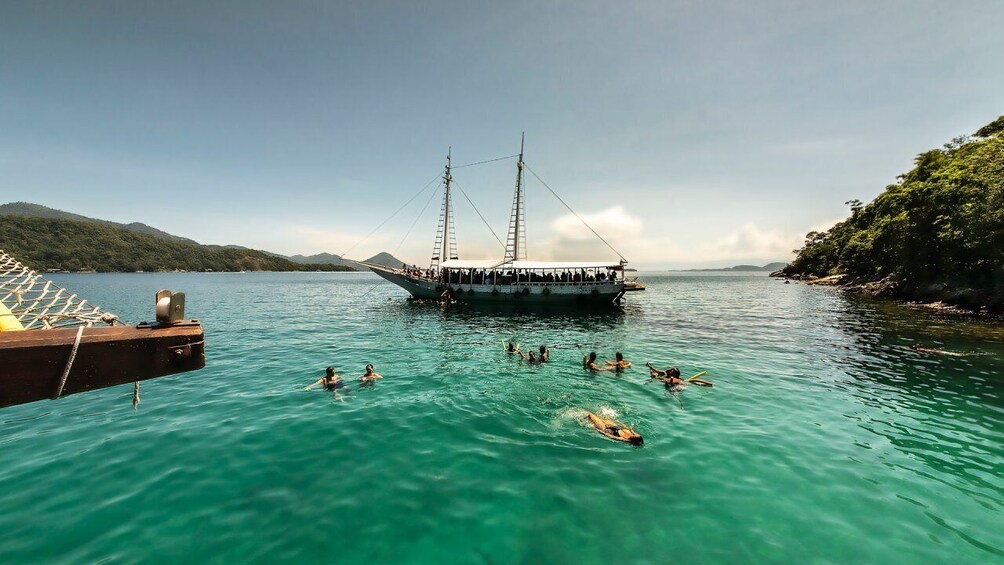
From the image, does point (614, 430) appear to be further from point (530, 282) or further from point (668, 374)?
point (530, 282)

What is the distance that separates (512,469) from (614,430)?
3507mm

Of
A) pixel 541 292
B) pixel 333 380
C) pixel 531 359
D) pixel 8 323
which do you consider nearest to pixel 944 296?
pixel 541 292

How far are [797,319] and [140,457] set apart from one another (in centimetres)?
4636

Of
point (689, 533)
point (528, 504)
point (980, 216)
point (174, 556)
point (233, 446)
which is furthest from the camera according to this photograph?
point (980, 216)

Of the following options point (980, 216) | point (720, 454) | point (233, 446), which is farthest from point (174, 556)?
point (980, 216)

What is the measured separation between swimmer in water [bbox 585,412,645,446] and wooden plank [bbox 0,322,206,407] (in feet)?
32.3

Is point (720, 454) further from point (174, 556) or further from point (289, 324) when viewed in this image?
point (289, 324)

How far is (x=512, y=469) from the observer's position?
29.3ft

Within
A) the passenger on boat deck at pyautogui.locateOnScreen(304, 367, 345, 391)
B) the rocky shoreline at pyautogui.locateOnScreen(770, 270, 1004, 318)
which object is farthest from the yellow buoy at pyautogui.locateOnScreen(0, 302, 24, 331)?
the rocky shoreline at pyautogui.locateOnScreen(770, 270, 1004, 318)

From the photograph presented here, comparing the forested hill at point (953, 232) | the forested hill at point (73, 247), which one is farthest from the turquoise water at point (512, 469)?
the forested hill at point (73, 247)

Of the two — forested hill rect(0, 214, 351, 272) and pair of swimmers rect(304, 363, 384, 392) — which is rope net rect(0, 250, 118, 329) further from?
forested hill rect(0, 214, 351, 272)

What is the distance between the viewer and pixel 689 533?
22.5ft

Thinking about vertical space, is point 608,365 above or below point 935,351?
below

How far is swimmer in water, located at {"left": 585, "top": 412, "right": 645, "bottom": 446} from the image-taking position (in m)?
10.2
